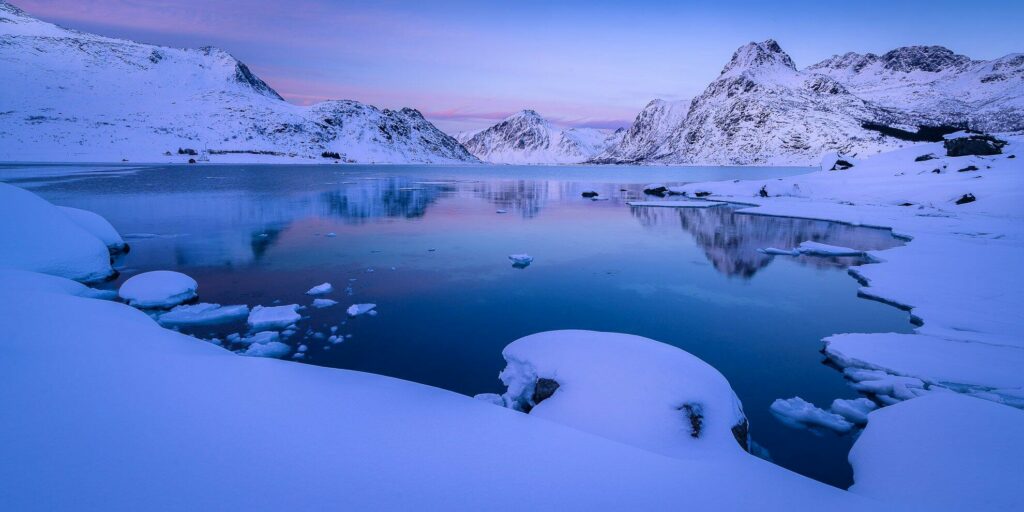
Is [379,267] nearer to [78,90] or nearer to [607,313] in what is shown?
A: [607,313]

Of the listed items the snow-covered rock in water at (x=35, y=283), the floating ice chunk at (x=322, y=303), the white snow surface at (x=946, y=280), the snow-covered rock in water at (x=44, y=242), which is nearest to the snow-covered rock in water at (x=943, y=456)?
the white snow surface at (x=946, y=280)

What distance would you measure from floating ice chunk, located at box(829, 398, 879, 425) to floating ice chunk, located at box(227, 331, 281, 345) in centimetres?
1001

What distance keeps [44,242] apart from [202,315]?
6.34 m

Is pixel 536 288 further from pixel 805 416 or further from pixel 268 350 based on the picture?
pixel 805 416

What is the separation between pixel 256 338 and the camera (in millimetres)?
8742

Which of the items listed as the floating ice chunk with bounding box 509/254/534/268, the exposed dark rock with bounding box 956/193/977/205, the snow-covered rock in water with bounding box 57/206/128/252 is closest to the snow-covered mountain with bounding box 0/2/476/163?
the snow-covered rock in water with bounding box 57/206/128/252

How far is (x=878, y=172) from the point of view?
127 ft

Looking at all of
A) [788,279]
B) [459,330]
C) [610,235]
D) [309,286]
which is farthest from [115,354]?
[610,235]

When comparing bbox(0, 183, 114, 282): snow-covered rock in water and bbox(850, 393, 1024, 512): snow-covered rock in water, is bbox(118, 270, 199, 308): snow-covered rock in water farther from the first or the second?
bbox(850, 393, 1024, 512): snow-covered rock in water

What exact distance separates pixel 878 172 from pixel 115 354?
5048cm

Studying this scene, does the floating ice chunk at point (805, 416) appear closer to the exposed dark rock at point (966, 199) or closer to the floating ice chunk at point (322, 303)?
the floating ice chunk at point (322, 303)

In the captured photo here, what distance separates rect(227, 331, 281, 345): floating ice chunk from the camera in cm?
861

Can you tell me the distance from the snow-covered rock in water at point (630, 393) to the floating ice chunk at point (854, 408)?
2159mm

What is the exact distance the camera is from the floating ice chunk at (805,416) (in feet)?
21.9
